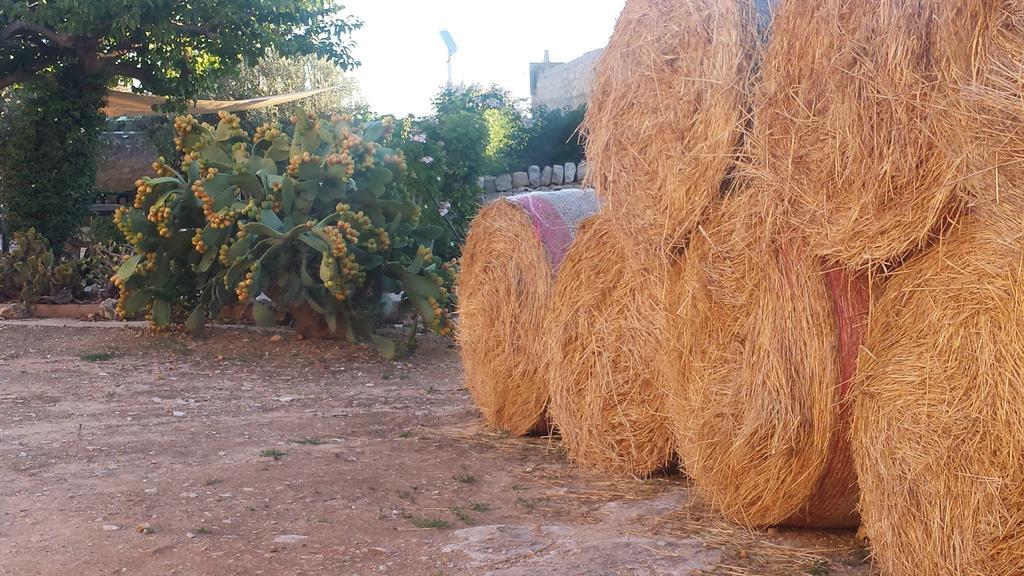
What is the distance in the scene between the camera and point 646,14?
12.6ft

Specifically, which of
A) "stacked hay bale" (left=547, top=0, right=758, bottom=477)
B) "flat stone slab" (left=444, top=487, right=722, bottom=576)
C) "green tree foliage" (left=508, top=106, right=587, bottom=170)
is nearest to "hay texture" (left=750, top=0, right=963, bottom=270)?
"stacked hay bale" (left=547, top=0, right=758, bottom=477)

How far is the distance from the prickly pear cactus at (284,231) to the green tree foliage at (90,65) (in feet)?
12.0

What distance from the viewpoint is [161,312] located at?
25.9ft

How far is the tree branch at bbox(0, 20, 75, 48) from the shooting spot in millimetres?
10867

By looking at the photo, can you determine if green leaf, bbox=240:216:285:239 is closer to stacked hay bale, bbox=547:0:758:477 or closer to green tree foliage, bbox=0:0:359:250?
stacked hay bale, bbox=547:0:758:477

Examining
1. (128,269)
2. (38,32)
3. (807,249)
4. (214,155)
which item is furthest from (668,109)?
(38,32)

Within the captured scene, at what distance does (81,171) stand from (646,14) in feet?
32.5

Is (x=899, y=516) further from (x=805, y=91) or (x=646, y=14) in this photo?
(x=646, y=14)

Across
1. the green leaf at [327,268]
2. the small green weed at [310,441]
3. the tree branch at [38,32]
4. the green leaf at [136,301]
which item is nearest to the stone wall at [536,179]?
the tree branch at [38,32]

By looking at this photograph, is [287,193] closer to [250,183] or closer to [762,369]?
[250,183]

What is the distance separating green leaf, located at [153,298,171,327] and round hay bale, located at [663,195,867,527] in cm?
523

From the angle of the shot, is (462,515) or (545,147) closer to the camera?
(462,515)

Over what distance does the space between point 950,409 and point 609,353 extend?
192cm

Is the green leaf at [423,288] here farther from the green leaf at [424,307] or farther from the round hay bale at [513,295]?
the round hay bale at [513,295]
